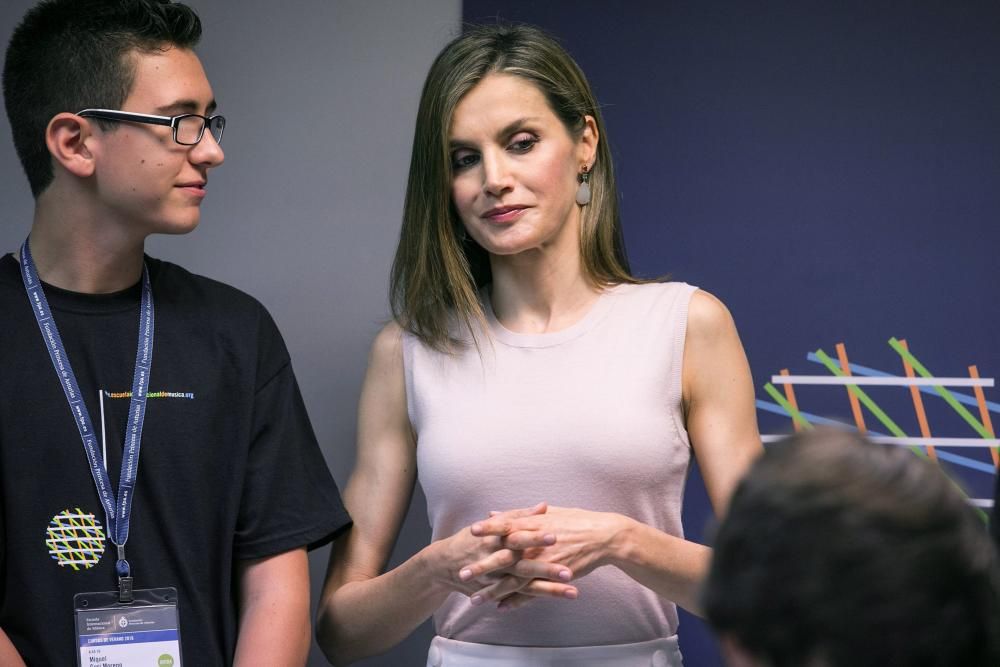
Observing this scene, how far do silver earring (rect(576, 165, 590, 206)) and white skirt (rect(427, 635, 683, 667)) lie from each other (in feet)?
2.75

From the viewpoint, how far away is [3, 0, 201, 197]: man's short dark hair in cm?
220

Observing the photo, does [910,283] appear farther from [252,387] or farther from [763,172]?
[252,387]

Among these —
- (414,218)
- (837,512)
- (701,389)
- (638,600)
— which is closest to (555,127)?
(414,218)

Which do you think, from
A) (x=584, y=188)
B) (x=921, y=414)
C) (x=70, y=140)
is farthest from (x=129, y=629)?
(x=921, y=414)

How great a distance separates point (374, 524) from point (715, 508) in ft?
2.16

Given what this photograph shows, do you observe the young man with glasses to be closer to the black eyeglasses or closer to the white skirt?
the black eyeglasses

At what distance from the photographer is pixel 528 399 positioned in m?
2.29

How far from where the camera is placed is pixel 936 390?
262cm

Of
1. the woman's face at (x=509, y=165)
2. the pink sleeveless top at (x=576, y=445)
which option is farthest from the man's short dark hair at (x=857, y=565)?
the woman's face at (x=509, y=165)

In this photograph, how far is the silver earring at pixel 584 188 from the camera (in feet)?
7.94

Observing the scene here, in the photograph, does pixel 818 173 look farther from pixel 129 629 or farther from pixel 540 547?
pixel 129 629

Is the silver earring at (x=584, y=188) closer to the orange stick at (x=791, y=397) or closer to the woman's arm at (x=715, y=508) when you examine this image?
the woman's arm at (x=715, y=508)

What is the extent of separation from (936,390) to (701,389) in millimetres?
661

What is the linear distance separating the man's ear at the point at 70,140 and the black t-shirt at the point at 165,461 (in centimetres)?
22
